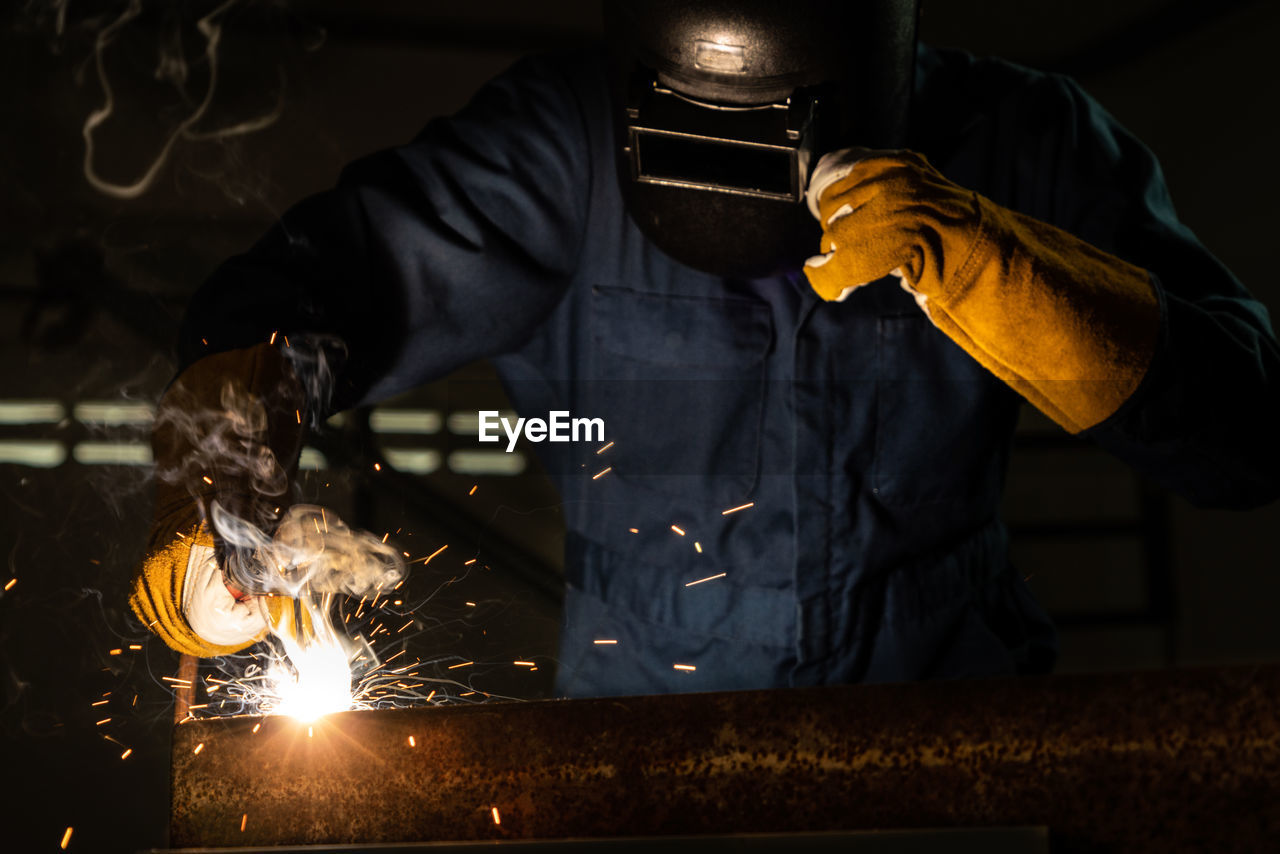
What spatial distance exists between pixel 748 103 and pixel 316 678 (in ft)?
2.94

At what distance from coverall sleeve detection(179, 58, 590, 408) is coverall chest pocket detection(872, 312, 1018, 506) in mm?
545

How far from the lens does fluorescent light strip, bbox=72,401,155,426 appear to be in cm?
192

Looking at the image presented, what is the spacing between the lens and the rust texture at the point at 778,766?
0.72 meters

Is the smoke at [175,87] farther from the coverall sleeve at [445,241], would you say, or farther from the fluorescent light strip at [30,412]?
the coverall sleeve at [445,241]

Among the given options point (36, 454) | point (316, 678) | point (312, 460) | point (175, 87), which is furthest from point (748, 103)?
point (175, 87)

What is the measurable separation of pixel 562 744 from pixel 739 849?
0.65 feet

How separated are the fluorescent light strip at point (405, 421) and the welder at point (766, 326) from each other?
35mm

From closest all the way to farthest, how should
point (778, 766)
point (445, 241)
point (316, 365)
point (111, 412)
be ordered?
point (778, 766)
point (316, 365)
point (445, 241)
point (111, 412)

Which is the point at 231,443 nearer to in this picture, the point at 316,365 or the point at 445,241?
the point at 316,365

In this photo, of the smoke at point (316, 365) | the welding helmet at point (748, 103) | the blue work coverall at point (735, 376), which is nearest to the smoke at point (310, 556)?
the smoke at point (316, 365)

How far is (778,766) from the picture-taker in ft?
2.47

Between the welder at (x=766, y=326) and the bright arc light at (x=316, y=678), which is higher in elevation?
the welder at (x=766, y=326)

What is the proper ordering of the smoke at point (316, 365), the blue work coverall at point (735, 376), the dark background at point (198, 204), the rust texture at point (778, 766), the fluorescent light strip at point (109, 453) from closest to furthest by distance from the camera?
1. the rust texture at point (778, 766)
2. the smoke at point (316, 365)
3. the blue work coverall at point (735, 376)
4. the fluorescent light strip at point (109, 453)
5. the dark background at point (198, 204)

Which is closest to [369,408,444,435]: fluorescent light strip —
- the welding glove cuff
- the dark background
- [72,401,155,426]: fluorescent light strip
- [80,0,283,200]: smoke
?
the welding glove cuff
